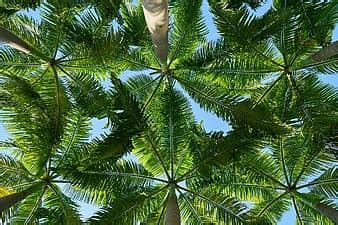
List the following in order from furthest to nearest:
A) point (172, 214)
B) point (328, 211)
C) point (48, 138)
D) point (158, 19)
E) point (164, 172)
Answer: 1. point (164, 172)
2. point (48, 138)
3. point (328, 211)
4. point (172, 214)
5. point (158, 19)

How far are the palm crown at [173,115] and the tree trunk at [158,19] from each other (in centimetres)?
37

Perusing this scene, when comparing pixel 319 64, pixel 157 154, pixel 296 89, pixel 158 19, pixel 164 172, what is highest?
pixel 319 64

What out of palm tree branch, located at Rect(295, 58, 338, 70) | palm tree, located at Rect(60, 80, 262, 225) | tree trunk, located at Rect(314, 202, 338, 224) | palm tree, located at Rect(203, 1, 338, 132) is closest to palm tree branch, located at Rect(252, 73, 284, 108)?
palm tree, located at Rect(203, 1, 338, 132)

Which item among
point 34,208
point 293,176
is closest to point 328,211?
point 293,176

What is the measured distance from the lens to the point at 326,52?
28.3 feet

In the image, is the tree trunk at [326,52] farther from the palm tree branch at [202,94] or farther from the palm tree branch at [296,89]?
the palm tree branch at [202,94]

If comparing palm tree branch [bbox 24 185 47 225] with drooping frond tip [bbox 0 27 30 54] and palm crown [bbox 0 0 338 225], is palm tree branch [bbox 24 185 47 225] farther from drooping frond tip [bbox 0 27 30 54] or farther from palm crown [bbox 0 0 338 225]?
drooping frond tip [bbox 0 27 30 54]

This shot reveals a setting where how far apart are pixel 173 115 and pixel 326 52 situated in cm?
254

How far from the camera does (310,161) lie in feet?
32.2

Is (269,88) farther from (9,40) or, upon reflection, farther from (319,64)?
(9,40)

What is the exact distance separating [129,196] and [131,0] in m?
4.37

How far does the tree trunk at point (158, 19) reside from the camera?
7.16 meters

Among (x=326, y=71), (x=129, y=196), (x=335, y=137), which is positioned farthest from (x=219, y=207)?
(x=326, y=71)

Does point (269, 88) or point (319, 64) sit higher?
point (319, 64)
